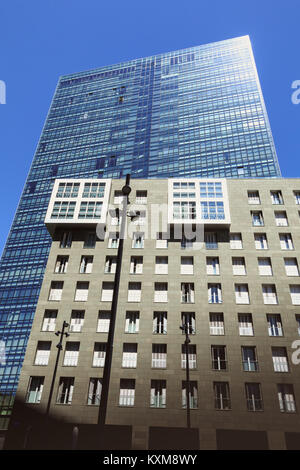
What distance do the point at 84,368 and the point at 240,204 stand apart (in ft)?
88.7

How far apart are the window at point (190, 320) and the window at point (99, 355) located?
8.72 meters

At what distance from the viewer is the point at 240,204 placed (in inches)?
1734

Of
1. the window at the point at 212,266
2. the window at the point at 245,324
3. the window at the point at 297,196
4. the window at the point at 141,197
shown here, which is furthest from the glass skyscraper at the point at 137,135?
the window at the point at 245,324

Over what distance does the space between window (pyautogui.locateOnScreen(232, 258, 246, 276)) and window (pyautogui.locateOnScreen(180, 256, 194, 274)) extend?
4.79 m

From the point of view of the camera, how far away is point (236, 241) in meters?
41.4

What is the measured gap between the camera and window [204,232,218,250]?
1612 inches

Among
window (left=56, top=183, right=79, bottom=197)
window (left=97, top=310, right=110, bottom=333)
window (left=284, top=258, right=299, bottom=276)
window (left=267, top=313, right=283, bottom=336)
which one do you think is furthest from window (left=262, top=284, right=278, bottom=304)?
window (left=56, top=183, right=79, bottom=197)

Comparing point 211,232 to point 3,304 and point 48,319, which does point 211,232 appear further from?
point 3,304

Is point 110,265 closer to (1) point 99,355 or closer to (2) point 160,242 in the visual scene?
(2) point 160,242

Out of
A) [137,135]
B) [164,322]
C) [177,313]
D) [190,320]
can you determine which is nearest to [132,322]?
[164,322]

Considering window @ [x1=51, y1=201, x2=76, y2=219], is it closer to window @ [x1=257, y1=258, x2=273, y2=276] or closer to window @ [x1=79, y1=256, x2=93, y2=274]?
window @ [x1=79, y1=256, x2=93, y2=274]

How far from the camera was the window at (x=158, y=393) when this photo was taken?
32188 mm

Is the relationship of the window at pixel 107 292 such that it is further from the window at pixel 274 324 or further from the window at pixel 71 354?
the window at pixel 274 324
